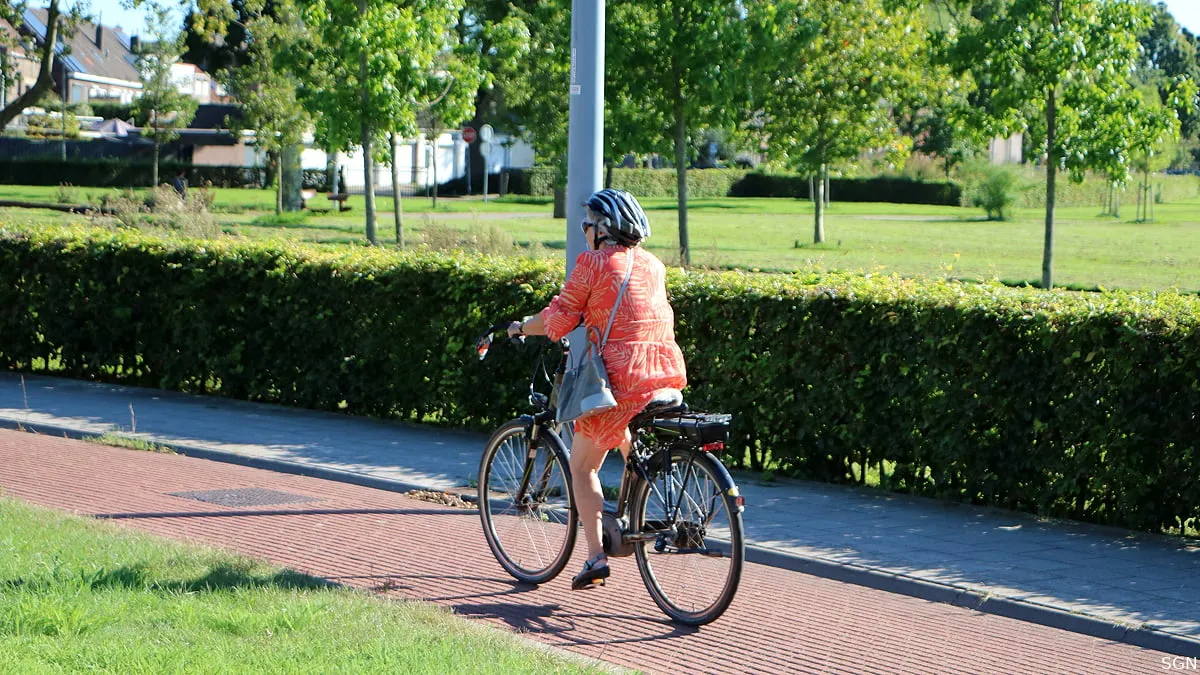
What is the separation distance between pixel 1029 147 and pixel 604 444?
1859 cm

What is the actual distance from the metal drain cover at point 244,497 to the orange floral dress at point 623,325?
288 centimetres

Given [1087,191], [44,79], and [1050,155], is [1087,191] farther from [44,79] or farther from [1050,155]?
[44,79]

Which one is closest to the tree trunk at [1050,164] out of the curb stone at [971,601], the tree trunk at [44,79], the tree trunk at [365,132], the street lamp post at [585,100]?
the tree trunk at [365,132]

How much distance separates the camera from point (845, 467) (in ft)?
29.7

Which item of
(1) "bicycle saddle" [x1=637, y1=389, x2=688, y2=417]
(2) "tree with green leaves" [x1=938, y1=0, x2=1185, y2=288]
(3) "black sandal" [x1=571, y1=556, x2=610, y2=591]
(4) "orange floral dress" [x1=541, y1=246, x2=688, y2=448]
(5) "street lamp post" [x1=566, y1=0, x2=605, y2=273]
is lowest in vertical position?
(3) "black sandal" [x1=571, y1=556, x2=610, y2=591]

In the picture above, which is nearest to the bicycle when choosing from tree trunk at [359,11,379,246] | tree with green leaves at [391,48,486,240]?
tree trunk at [359,11,379,246]

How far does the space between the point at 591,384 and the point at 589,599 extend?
107 centimetres

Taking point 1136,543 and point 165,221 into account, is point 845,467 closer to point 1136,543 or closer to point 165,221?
point 1136,543

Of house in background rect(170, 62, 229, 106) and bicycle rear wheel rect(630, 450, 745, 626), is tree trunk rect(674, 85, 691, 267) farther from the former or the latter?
house in background rect(170, 62, 229, 106)

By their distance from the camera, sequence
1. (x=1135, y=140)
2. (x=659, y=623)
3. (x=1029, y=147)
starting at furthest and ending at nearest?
1. (x=1029, y=147)
2. (x=1135, y=140)
3. (x=659, y=623)

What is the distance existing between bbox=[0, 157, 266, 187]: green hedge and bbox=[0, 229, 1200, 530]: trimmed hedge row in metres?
45.6

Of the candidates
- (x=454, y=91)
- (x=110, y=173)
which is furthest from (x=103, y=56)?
(x=454, y=91)

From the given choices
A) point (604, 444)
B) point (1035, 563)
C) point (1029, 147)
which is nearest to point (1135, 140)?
point (1029, 147)

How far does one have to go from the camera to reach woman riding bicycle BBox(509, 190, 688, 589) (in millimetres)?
5789
